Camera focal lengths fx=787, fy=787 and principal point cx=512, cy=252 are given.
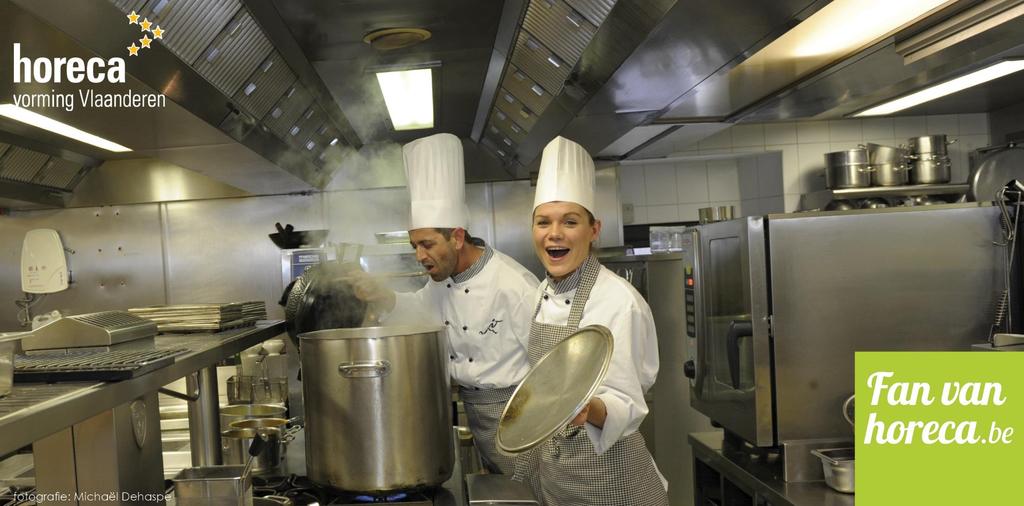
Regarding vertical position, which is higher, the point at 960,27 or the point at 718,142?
the point at 718,142

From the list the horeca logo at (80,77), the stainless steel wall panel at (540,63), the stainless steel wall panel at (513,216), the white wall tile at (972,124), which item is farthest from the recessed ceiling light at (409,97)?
the white wall tile at (972,124)

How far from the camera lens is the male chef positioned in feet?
8.29

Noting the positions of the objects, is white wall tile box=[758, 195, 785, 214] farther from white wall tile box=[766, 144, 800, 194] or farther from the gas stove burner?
the gas stove burner

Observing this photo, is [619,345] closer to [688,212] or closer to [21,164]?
[21,164]

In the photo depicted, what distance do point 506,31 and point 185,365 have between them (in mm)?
1839

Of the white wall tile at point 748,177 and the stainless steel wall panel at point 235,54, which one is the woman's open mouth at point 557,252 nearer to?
the stainless steel wall panel at point 235,54

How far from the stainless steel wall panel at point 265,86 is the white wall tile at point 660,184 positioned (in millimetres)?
3558

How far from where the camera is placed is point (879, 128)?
19.5 ft

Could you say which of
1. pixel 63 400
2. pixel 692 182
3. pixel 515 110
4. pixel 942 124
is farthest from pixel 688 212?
pixel 63 400

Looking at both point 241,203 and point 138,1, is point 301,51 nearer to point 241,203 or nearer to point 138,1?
point 138,1

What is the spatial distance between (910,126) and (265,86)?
193 inches

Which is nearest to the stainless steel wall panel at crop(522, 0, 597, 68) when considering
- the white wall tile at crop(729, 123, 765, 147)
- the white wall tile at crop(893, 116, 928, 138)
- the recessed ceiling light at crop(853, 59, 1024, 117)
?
the recessed ceiling light at crop(853, 59, 1024, 117)

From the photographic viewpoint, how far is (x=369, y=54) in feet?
10.8

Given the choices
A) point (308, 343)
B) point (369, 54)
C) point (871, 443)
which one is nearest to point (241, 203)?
point (369, 54)
